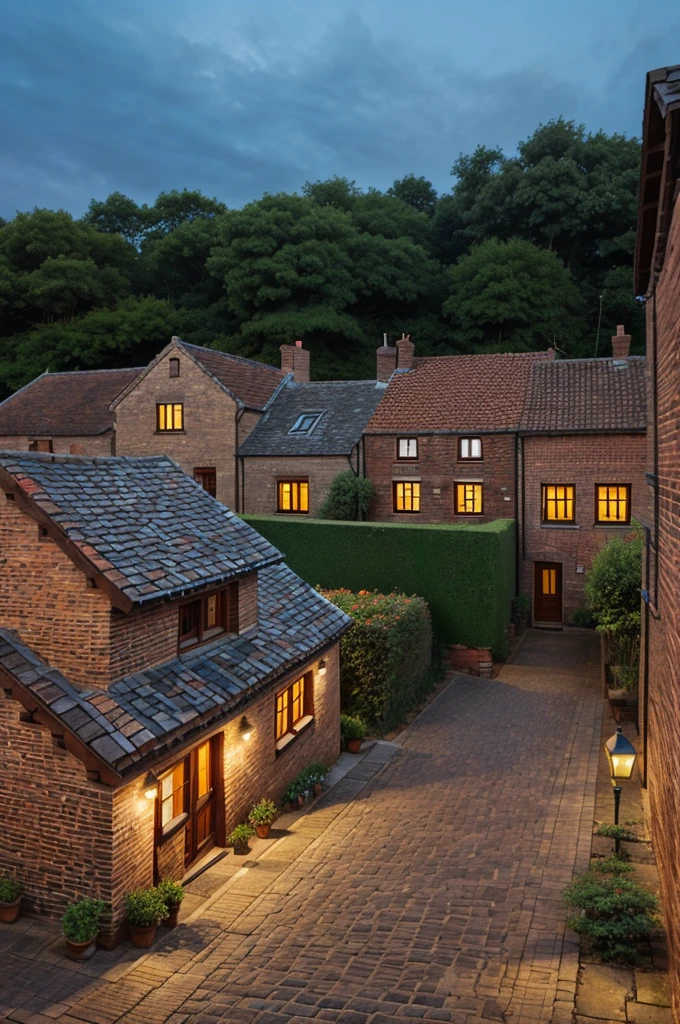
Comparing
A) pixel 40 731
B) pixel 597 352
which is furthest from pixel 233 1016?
pixel 597 352

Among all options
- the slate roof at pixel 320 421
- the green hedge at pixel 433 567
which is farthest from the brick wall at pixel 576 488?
the slate roof at pixel 320 421

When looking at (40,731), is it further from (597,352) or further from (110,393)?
(597,352)

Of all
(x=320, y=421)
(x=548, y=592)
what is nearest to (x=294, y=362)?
(x=320, y=421)

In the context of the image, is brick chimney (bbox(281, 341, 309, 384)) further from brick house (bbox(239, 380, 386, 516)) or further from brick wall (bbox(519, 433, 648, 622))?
brick wall (bbox(519, 433, 648, 622))

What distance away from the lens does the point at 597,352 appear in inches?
1738

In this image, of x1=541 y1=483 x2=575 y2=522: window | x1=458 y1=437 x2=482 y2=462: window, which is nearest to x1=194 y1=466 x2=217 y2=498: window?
x1=458 y1=437 x2=482 y2=462: window

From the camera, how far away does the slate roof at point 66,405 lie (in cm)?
3441

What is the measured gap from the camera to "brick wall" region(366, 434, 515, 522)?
86.8 ft

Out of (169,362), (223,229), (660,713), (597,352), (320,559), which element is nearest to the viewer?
(660,713)

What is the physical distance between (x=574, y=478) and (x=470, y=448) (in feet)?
13.1

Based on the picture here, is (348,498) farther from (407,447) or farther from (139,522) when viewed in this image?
(139,522)

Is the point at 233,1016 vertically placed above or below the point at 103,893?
below

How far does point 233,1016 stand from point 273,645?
19.8 ft

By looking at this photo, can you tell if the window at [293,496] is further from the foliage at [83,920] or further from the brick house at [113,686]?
the foliage at [83,920]
